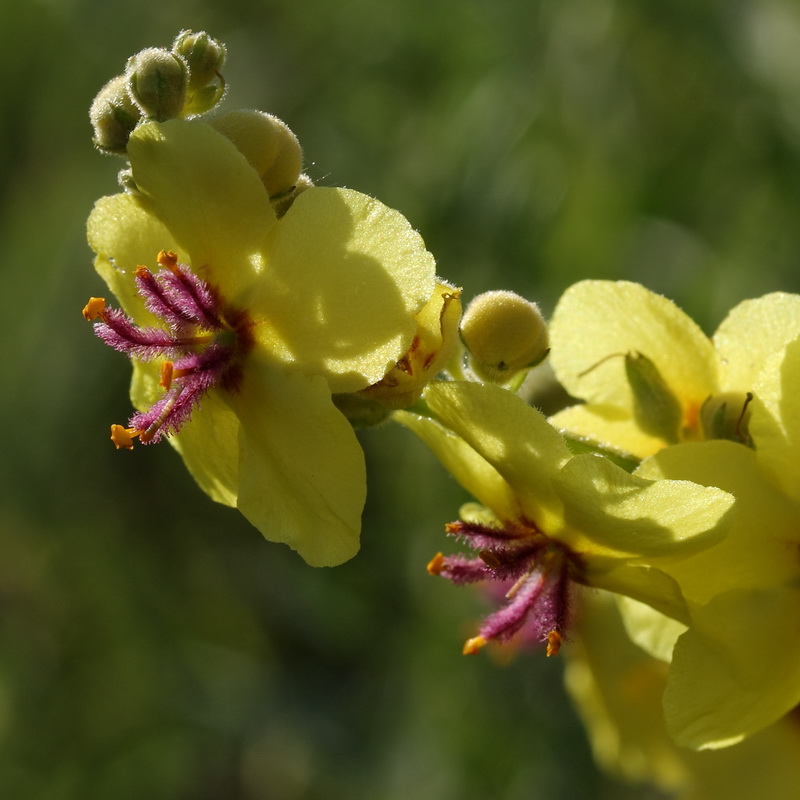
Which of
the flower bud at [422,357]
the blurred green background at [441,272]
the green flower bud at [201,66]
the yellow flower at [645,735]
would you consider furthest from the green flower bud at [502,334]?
the blurred green background at [441,272]

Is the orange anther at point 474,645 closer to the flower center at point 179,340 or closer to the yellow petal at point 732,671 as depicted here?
the yellow petal at point 732,671

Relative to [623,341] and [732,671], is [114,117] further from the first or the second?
[732,671]

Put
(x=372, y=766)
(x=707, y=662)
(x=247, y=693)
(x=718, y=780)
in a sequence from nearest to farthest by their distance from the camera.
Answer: (x=707, y=662), (x=718, y=780), (x=372, y=766), (x=247, y=693)

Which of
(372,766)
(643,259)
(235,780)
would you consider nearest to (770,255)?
(643,259)

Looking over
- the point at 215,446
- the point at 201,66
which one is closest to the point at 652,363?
the point at 215,446

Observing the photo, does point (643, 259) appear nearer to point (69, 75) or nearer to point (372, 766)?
point (372, 766)

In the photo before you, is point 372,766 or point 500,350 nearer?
point 500,350

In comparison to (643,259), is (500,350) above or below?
above

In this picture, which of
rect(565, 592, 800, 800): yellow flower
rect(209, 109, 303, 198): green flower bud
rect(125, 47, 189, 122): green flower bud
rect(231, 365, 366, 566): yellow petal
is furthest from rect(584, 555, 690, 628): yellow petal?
rect(565, 592, 800, 800): yellow flower
